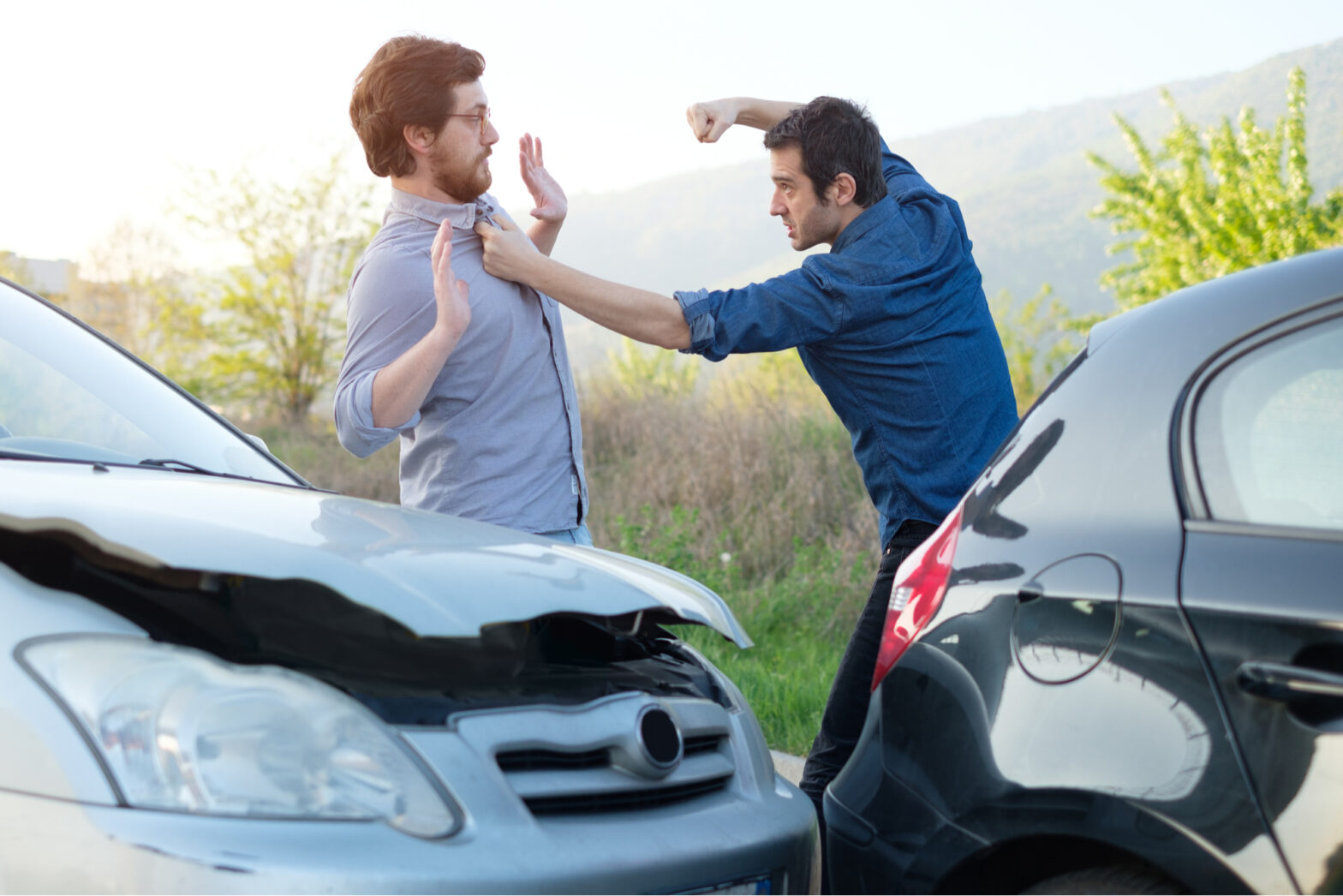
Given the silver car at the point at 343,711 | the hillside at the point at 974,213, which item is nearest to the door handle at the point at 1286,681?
the silver car at the point at 343,711

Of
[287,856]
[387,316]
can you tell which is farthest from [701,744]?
[387,316]

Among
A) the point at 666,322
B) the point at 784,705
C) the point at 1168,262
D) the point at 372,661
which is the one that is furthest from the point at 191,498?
the point at 1168,262

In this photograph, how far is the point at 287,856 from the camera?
4.77 feet

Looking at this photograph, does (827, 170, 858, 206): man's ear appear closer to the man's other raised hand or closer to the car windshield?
the man's other raised hand

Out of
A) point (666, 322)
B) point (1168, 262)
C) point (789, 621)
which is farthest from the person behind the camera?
point (1168, 262)

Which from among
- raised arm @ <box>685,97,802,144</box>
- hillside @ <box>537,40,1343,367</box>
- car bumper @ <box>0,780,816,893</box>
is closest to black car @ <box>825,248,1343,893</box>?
car bumper @ <box>0,780,816,893</box>

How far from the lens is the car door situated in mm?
1546

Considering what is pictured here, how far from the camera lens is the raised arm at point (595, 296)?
293 centimetres

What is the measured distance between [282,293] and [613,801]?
17.6m

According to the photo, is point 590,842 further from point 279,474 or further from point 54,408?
point 54,408

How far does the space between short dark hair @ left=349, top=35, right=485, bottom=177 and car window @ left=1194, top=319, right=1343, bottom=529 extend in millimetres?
1935

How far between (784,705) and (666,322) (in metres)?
2.15

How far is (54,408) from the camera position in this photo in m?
2.67

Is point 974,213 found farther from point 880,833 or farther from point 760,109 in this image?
point 880,833
